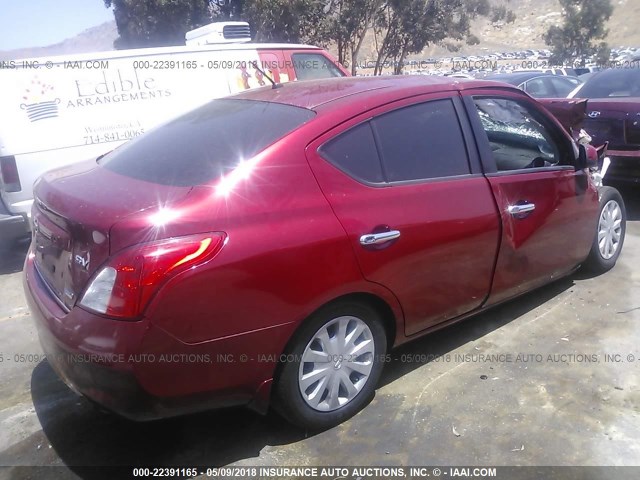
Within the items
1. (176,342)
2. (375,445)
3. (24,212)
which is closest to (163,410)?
(176,342)

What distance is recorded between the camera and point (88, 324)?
96.7 inches

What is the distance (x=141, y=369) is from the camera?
2.39 meters

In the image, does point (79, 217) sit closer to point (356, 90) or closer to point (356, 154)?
point (356, 154)

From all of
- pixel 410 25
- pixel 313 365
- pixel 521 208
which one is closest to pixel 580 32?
pixel 410 25

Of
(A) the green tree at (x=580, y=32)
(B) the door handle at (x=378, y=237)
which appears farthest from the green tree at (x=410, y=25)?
(A) the green tree at (x=580, y=32)

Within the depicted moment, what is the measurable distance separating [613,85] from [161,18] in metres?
15.5

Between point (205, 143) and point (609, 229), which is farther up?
point (205, 143)

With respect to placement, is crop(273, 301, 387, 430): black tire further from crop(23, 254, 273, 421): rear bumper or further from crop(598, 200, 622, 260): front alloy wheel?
crop(598, 200, 622, 260): front alloy wheel

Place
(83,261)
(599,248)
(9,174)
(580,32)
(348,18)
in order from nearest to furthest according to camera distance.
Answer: (83,261) → (599,248) → (9,174) → (348,18) → (580,32)

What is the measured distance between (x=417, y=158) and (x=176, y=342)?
159cm

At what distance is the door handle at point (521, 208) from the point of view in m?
3.56

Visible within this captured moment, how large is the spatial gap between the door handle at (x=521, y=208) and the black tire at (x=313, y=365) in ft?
3.59

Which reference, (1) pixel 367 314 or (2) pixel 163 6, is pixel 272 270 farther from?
(2) pixel 163 6

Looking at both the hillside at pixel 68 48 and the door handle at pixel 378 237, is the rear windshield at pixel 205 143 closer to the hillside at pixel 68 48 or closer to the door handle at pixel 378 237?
Result: the door handle at pixel 378 237
